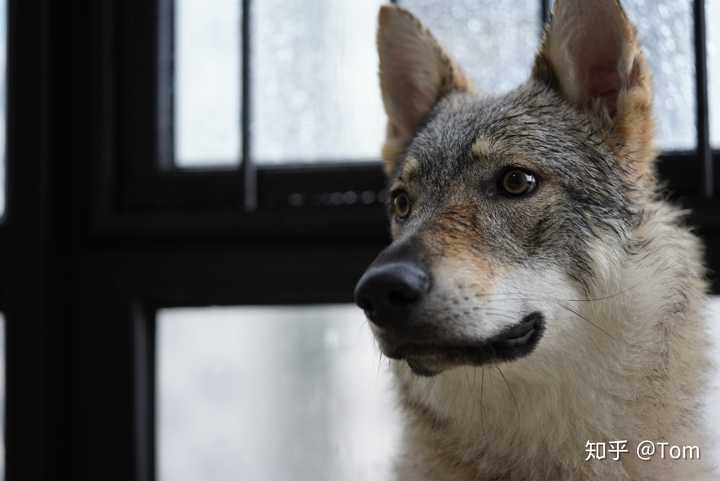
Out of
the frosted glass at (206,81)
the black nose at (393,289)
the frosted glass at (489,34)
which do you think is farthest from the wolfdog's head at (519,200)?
the frosted glass at (206,81)

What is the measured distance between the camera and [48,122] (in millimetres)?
2150

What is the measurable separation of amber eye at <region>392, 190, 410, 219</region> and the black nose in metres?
0.42

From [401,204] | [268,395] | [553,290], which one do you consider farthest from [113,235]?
[553,290]

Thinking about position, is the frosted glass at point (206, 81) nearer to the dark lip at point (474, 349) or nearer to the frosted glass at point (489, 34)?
the frosted glass at point (489, 34)

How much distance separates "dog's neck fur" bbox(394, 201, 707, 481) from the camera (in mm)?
1438

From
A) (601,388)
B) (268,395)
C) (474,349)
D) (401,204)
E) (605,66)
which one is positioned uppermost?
(605,66)

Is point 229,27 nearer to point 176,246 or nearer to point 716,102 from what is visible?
point 176,246

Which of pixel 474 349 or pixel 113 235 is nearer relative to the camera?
pixel 474 349

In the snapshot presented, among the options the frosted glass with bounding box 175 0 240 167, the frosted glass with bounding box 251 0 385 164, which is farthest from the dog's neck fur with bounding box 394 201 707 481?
the frosted glass with bounding box 175 0 240 167

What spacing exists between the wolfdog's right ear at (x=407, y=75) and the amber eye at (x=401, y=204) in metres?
0.19

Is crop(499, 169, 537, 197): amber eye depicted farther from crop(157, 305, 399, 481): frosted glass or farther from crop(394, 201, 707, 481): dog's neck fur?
crop(157, 305, 399, 481): frosted glass

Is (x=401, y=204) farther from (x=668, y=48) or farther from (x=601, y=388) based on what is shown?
(x=668, y=48)

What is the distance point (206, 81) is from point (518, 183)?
1.21m

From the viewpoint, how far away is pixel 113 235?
2145 millimetres
